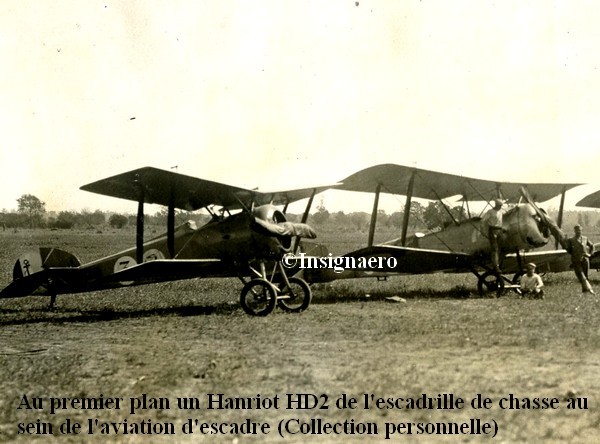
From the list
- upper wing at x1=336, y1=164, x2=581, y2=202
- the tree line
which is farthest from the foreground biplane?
the tree line

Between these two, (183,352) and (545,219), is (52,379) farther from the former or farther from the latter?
(545,219)

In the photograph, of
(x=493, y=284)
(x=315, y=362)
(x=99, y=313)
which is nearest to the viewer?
(x=315, y=362)

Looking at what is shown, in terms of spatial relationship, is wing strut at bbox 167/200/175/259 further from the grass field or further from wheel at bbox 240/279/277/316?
wheel at bbox 240/279/277/316

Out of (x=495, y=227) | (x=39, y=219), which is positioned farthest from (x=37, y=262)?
(x=39, y=219)

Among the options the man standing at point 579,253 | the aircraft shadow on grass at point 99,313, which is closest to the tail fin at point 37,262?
the aircraft shadow on grass at point 99,313

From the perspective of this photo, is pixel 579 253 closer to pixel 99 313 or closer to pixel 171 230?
pixel 171 230

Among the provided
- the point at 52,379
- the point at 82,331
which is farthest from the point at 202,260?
the point at 52,379
